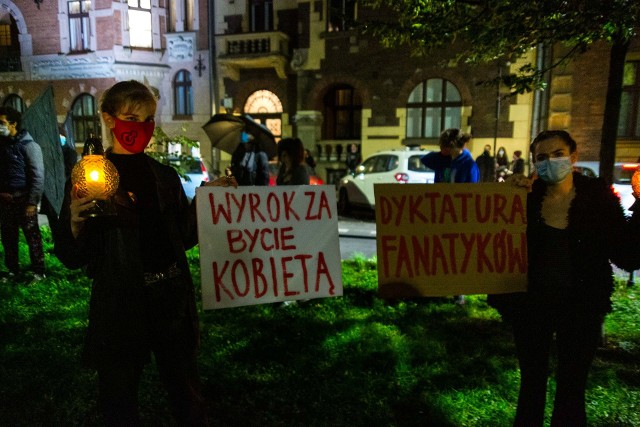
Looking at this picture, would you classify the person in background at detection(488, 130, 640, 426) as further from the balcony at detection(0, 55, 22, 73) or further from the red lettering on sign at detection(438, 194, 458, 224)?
the balcony at detection(0, 55, 22, 73)

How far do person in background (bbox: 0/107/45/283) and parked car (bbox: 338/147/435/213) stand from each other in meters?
7.18

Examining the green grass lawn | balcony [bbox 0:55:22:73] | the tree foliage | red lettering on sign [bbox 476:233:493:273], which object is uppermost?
balcony [bbox 0:55:22:73]

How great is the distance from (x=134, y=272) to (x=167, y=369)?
508mm

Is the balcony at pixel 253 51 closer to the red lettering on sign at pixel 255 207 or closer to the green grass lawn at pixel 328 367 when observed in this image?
the green grass lawn at pixel 328 367

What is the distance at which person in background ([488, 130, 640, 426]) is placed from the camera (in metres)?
2.25

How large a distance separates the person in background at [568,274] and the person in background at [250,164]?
4808 mm

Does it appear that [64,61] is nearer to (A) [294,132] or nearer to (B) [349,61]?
(A) [294,132]

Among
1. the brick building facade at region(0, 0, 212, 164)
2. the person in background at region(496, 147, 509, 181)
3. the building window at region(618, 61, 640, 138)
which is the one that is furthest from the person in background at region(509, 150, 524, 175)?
the brick building facade at region(0, 0, 212, 164)

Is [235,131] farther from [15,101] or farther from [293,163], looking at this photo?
[15,101]

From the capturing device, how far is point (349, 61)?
1695 cm

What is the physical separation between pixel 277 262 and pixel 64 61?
22.4 metres

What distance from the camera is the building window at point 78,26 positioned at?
20391 millimetres

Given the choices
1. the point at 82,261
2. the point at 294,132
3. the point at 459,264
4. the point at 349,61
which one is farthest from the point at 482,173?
the point at 82,261

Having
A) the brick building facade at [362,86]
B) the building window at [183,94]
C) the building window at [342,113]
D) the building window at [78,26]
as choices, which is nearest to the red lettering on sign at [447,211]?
the brick building facade at [362,86]
